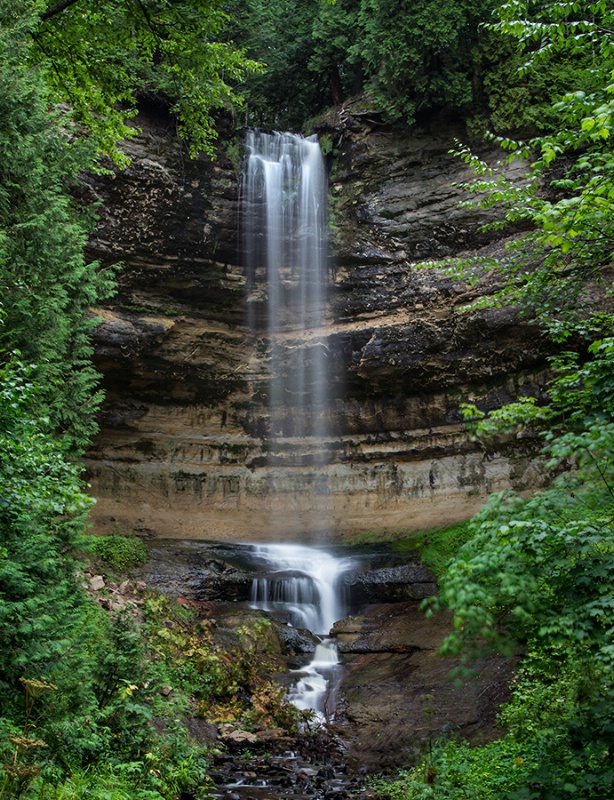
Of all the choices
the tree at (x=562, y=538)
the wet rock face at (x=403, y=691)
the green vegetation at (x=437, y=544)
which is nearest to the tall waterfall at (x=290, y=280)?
the green vegetation at (x=437, y=544)

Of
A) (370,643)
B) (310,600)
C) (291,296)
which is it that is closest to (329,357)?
(291,296)

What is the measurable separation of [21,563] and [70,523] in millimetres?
1482

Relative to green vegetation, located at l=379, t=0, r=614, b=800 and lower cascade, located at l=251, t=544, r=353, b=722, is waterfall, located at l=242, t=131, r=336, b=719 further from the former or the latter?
green vegetation, located at l=379, t=0, r=614, b=800

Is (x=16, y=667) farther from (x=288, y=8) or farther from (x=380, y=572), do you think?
(x=288, y=8)

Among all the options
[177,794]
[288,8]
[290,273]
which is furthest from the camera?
[288,8]

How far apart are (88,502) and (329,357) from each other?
47.6 ft

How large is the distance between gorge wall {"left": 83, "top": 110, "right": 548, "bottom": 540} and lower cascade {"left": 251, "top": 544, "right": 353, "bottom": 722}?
266cm

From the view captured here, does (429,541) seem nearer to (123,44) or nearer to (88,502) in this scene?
(88,502)

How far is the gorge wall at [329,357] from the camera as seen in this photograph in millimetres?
18156

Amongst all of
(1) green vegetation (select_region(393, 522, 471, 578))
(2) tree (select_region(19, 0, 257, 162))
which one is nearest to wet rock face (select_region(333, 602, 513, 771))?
(1) green vegetation (select_region(393, 522, 471, 578))

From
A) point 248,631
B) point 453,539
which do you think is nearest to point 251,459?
point 453,539

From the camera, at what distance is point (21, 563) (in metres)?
5.84

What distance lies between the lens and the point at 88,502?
20.0 ft

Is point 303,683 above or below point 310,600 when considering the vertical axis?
below
